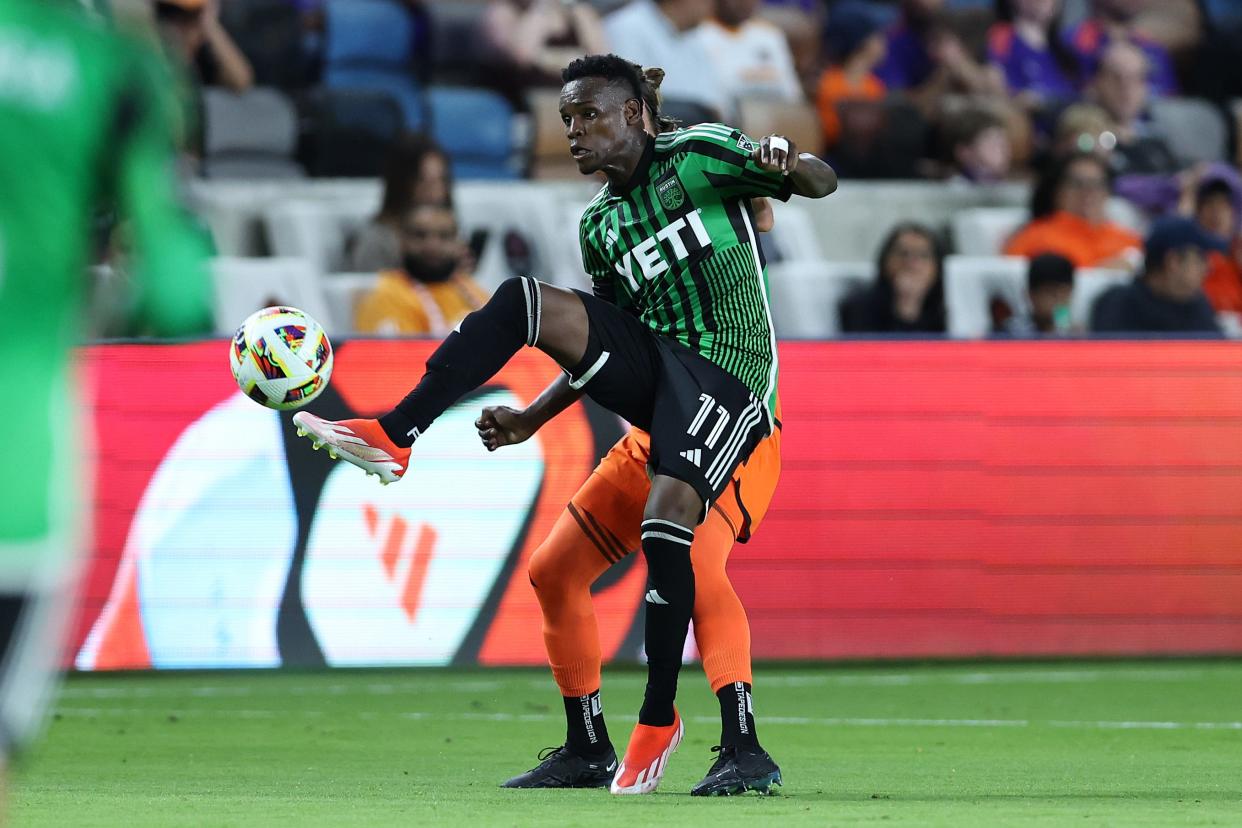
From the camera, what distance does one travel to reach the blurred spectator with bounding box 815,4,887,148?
46.4 ft

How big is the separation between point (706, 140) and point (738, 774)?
5.88ft

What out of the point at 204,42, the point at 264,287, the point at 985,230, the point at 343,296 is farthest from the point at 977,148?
the point at 264,287

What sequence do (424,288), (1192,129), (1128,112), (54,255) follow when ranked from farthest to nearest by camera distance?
1. (1192,129)
2. (1128,112)
3. (424,288)
4. (54,255)

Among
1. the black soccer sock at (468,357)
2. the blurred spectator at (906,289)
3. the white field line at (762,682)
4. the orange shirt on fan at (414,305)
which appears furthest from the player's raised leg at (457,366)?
the blurred spectator at (906,289)

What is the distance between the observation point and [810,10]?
15.5 metres

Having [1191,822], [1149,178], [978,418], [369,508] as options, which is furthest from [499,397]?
[1149,178]

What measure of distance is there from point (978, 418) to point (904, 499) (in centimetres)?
56

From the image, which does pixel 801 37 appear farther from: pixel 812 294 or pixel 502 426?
pixel 502 426

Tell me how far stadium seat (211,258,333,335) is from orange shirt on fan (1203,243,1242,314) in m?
5.56

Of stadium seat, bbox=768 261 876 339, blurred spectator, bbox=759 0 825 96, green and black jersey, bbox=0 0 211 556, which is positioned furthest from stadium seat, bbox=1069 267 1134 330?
green and black jersey, bbox=0 0 211 556

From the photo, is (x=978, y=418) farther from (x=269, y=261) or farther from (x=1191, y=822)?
(x=1191, y=822)

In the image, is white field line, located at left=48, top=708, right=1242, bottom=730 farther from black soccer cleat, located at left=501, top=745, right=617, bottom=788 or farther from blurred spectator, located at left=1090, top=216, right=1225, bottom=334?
blurred spectator, located at left=1090, top=216, right=1225, bottom=334

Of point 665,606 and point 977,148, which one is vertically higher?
point 977,148

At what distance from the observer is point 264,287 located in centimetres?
1121
